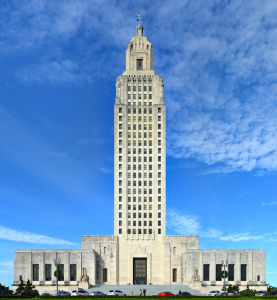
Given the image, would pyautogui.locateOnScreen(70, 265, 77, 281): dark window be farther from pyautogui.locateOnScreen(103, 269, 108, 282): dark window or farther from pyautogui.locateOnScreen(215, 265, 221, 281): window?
pyautogui.locateOnScreen(215, 265, 221, 281): window

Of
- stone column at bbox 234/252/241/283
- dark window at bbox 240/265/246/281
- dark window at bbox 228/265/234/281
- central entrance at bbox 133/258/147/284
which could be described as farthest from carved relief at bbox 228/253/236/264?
central entrance at bbox 133/258/147/284

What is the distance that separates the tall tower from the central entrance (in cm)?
528

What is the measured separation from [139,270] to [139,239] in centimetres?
701

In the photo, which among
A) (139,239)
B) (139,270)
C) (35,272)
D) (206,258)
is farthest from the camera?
(139,239)

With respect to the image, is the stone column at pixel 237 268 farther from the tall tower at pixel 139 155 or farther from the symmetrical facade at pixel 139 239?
the tall tower at pixel 139 155

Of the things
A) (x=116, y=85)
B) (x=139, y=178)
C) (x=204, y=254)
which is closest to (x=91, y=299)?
(x=204, y=254)

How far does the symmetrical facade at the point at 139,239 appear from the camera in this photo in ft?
275

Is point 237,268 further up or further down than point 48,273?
further up

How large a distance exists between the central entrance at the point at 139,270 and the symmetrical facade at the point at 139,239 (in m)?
0.15

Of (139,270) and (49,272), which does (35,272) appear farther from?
(139,270)

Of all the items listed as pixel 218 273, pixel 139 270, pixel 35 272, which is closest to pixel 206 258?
pixel 218 273

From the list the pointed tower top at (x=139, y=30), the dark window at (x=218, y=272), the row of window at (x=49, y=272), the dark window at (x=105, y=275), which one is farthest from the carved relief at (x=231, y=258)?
the pointed tower top at (x=139, y=30)

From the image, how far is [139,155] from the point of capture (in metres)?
96.8

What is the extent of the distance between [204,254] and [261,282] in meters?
13.4
